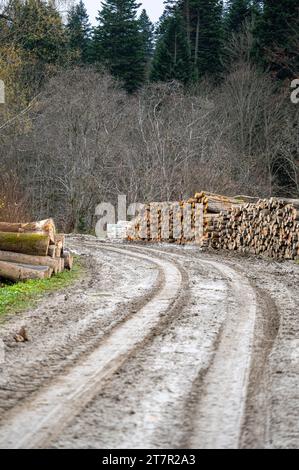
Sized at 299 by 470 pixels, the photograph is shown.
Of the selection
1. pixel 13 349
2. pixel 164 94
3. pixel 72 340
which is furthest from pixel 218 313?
pixel 164 94

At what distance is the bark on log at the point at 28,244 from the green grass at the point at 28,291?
719 mm

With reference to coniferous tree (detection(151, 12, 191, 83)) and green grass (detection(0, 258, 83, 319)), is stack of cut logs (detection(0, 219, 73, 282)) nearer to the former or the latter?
green grass (detection(0, 258, 83, 319))

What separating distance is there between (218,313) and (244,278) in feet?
13.0

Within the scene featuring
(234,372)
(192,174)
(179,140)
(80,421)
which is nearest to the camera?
(80,421)

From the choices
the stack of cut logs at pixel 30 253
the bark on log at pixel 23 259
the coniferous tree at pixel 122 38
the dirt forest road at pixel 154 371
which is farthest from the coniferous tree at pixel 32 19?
the coniferous tree at pixel 122 38

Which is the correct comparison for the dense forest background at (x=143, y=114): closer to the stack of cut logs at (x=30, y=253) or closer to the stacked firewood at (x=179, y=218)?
the stacked firewood at (x=179, y=218)

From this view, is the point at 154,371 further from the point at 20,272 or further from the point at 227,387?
the point at 20,272

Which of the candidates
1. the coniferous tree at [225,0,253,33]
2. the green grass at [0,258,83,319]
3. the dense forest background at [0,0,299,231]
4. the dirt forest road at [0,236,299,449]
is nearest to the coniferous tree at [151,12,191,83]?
the dense forest background at [0,0,299,231]

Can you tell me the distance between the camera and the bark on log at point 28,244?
1191 centimetres

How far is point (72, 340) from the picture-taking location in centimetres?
623

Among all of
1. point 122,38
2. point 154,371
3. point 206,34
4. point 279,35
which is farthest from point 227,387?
point 206,34

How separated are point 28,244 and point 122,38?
3809 cm

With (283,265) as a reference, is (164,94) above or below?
above
